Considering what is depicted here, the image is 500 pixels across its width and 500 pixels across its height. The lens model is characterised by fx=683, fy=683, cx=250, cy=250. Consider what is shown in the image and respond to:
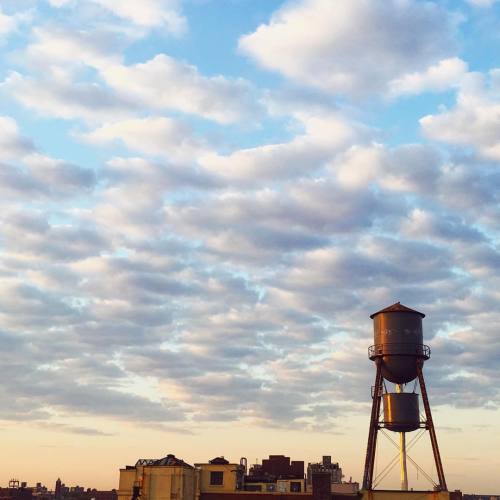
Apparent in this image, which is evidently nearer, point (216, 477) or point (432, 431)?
point (432, 431)

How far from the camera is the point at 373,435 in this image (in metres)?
58.2

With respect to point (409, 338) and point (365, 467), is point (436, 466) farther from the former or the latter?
point (409, 338)

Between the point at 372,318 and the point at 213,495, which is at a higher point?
the point at 372,318

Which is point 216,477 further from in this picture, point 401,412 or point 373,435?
point 401,412

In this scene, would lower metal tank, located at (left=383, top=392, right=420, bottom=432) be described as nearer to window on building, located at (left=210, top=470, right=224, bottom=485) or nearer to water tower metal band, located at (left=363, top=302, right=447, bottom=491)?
water tower metal band, located at (left=363, top=302, right=447, bottom=491)

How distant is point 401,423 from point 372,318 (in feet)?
31.5

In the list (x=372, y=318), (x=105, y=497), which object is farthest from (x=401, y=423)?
(x=105, y=497)

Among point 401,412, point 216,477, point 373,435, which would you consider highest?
point 401,412

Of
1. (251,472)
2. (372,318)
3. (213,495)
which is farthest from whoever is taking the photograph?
(251,472)

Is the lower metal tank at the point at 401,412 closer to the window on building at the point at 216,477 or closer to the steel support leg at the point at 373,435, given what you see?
the steel support leg at the point at 373,435

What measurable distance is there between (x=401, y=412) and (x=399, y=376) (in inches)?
122

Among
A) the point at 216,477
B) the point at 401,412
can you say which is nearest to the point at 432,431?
the point at 401,412

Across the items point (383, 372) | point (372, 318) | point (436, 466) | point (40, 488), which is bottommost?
point (40, 488)

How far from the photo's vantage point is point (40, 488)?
178 metres
